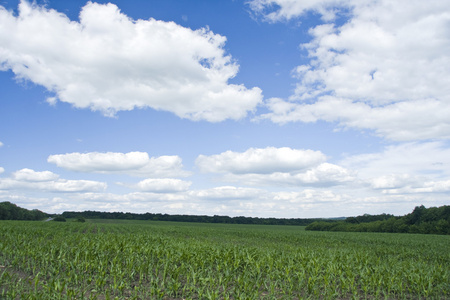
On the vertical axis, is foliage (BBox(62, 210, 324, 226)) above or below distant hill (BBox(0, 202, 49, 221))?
below

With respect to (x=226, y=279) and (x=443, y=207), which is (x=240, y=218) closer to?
(x=443, y=207)

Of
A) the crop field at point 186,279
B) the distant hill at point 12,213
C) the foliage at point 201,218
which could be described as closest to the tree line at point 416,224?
the foliage at point 201,218

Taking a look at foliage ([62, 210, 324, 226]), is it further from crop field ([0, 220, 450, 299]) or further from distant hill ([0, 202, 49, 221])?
crop field ([0, 220, 450, 299])

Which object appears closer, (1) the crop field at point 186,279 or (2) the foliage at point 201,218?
(1) the crop field at point 186,279

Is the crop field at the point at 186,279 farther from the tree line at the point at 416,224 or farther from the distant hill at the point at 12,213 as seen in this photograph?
the distant hill at the point at 12,213

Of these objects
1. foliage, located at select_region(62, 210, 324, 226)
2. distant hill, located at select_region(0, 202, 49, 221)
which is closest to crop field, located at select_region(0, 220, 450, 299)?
distant hill, located at select_region(0, 202, 49, 221)

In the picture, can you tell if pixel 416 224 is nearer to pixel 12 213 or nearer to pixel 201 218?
pixel 201 218

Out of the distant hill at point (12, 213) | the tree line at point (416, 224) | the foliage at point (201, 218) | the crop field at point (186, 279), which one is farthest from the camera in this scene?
the foliage at point (201, 218)

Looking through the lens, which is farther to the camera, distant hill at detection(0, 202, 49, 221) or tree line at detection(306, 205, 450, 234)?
distant hill at detection(0, 202, 49, 221)

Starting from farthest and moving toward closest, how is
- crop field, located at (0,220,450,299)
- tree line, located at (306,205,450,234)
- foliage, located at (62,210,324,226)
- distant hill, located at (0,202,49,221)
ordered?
foliage, located at (62,210,324,226) < distant hill, located at (0,202,49,221) < tree line, located at (306,205,450,234) < crop field, located at (0,220,450,299)

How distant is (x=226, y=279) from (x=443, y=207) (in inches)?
3401

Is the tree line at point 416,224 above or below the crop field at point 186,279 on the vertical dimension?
below

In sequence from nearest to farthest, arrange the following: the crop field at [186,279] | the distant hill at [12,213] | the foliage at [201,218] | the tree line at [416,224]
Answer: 1. the crop field at [186,279]
2. the tree line at [416,224]
3. the distant hill at [12,213]
4. the foliage at [201,218]

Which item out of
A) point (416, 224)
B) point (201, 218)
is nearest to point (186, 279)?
point (416, 224)
